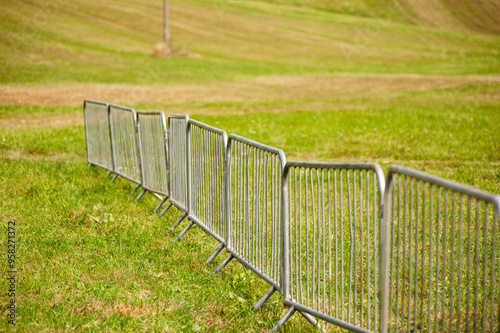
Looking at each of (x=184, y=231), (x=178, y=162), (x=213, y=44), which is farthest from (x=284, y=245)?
(x=213, y=44)

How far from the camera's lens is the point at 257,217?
4.80m

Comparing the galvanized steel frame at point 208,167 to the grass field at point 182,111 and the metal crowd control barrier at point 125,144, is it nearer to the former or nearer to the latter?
the grass field at point 182,111

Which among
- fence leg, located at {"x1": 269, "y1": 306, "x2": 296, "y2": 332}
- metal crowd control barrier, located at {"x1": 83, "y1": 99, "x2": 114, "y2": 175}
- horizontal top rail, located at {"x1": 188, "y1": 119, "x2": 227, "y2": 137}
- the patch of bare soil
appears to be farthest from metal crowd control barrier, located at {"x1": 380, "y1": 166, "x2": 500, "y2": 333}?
the patch of bare soil

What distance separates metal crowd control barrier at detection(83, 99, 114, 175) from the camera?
29.4ft

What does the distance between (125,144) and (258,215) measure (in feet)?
13.2

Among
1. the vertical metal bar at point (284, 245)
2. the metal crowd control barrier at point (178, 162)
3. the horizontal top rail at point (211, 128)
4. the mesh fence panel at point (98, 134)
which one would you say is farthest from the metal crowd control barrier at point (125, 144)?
the vertical metal bar at point (284, 245)

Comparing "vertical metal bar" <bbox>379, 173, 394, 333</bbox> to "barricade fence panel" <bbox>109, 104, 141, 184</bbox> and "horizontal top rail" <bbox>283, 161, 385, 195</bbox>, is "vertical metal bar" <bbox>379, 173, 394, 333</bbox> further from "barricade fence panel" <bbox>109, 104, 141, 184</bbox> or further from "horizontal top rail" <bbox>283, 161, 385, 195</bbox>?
"barricade fence panel" <bbox>109, 104, 141, 184</bbox>

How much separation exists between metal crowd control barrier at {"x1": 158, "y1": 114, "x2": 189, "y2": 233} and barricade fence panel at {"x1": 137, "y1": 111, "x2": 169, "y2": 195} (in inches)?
6.1

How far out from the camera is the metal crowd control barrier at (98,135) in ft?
29.4

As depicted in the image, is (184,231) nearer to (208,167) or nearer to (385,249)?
(208,167)

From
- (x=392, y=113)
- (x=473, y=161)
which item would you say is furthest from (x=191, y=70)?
(x=473, y=161)

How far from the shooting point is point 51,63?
34375 mm

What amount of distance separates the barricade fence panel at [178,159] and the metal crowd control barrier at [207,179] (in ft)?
0.58

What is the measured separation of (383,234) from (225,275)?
2.26 metres
